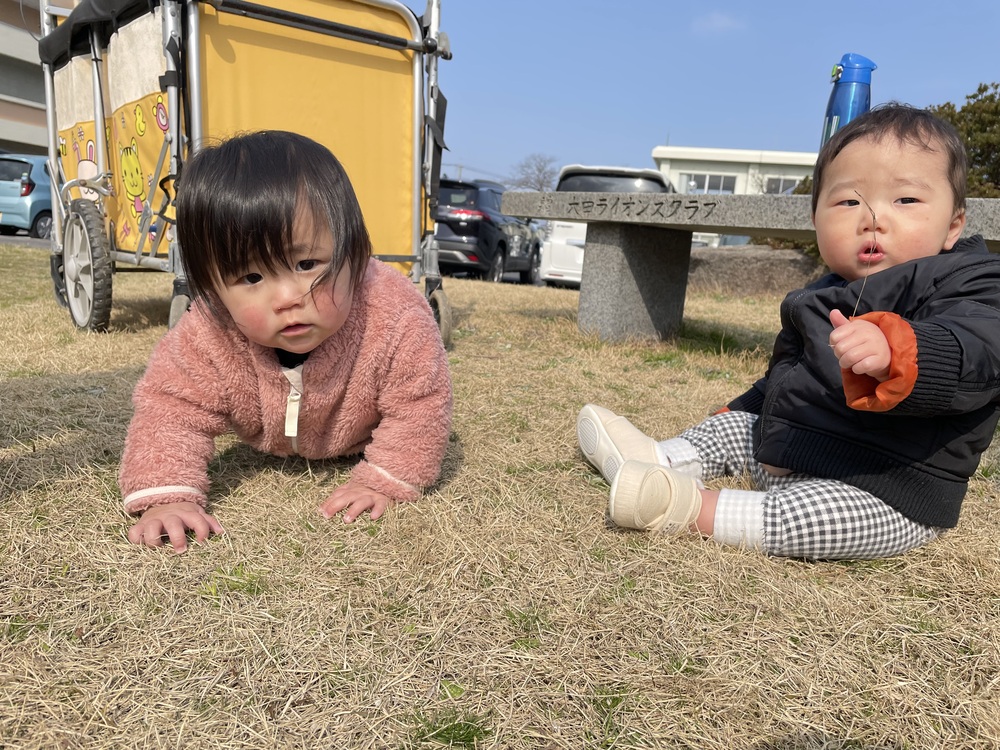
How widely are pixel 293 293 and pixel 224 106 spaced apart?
2.53 m

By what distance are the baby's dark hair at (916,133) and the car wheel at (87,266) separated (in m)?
3.57

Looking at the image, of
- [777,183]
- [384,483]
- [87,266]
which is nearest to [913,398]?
[384,483]

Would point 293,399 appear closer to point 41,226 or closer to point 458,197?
point 458,197

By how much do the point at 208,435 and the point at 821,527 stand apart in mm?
1474

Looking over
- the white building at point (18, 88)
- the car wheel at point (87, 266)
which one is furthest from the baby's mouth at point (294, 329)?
the white building at point (18, 88)

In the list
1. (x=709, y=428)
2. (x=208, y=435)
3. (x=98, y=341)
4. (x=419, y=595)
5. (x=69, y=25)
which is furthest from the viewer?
(x=69, y=25)

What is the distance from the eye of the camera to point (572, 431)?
8.25 ft

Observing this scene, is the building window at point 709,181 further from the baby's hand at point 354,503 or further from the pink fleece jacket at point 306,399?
the baby's hand at point 354,503

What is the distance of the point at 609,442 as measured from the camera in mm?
2016

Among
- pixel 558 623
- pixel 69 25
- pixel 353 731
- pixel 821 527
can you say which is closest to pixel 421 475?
pixel 558 623

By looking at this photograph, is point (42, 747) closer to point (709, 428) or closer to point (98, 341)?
point (709, 428)

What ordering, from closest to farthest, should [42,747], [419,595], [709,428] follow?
1. [42,747]
2. [419,595]
3. [709,428]

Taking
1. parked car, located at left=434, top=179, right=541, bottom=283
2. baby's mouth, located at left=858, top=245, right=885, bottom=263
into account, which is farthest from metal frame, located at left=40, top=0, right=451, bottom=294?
parked car, located at left=434, top=179, right=541, bottom=283

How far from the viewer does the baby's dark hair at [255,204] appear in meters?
1.40
